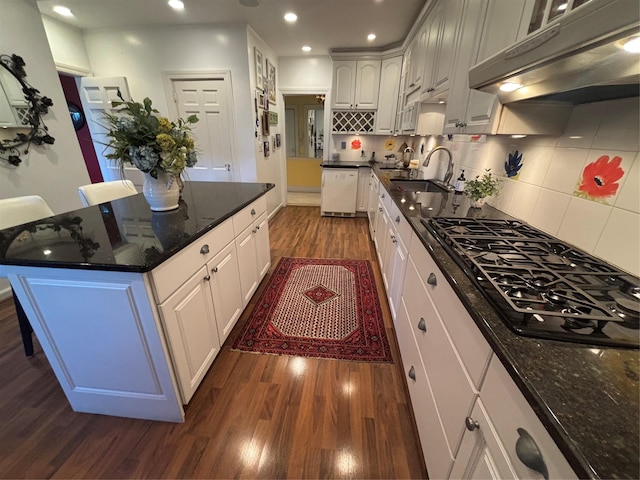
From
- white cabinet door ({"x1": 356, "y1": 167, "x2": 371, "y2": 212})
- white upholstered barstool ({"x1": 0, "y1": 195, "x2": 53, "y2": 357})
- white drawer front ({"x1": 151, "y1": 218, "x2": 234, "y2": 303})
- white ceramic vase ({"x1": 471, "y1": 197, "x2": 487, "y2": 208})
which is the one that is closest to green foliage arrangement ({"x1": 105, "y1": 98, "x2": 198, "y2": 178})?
white drawer front ({"x1": 151, "y1": 218, "x2": 234, "y2": 303})

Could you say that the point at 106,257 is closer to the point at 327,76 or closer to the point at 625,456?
the point at 625,456

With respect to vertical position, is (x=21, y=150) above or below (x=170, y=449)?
above

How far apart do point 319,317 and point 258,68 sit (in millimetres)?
3360

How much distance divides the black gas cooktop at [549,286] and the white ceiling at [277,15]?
271cm

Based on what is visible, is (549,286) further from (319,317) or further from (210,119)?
(210,119)

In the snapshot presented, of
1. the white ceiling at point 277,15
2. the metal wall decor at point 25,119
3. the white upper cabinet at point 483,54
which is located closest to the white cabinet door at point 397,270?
the white upper cabinet at point 483,54

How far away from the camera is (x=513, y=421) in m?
0.54

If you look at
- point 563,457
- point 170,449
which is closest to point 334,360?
point 170,449

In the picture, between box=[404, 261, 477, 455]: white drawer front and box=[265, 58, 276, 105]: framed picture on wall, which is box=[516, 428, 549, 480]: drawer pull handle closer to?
box=[404, 261, 477, 455]: white drawer front

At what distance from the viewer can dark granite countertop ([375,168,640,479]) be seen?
38cm

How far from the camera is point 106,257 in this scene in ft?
3.23

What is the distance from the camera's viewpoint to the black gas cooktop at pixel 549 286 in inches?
24.0

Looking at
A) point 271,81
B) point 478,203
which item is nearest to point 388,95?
point 271,81

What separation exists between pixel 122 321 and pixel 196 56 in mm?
3463
